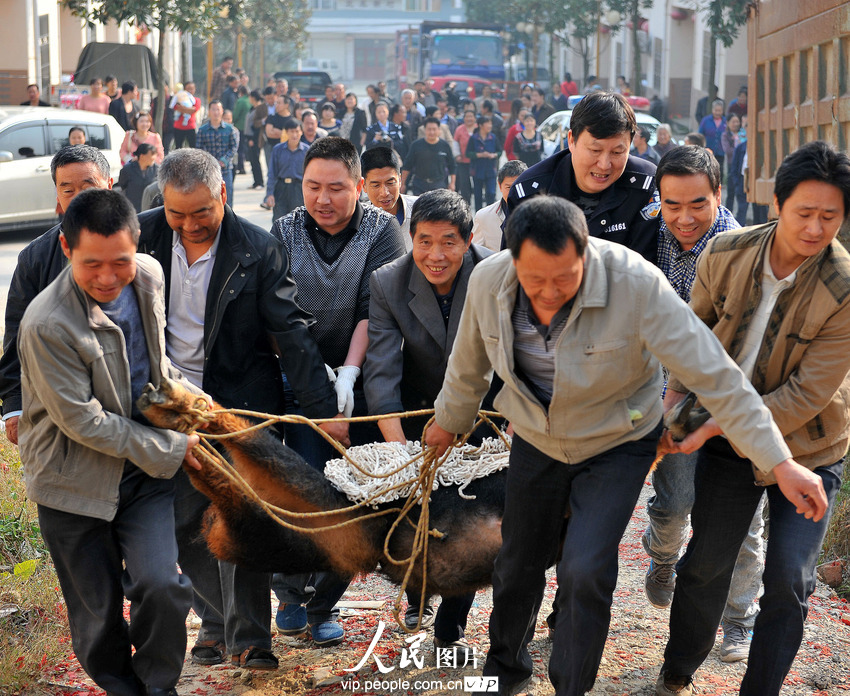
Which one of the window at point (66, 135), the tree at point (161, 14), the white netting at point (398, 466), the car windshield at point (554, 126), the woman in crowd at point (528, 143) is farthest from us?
the car windshield at point (554, 126)

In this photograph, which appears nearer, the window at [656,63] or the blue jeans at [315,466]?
the blue jeans at [315,466]

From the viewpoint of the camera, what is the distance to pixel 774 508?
10.2 feet

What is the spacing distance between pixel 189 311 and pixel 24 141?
33.6 feet

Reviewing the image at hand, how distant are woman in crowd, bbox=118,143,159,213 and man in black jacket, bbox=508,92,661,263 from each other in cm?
681

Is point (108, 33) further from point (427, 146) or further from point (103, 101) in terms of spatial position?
point (427, 146)

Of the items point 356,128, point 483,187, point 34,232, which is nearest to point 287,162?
point 34,232

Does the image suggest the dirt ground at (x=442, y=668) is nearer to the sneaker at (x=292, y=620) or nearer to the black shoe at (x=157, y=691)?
the sneaker at (x=292, y=620)

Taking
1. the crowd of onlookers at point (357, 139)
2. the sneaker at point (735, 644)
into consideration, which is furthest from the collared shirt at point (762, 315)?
the crowd of onlookers at point (357, 139)

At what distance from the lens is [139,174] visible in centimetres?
1005

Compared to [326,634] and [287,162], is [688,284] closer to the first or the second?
[326,634]

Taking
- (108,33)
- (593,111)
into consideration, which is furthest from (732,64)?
(593,111)

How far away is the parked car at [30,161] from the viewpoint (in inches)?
495

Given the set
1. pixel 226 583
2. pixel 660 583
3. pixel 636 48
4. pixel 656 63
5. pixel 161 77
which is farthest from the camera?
pixel 656 63

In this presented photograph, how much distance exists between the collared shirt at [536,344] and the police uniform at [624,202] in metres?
1.11
